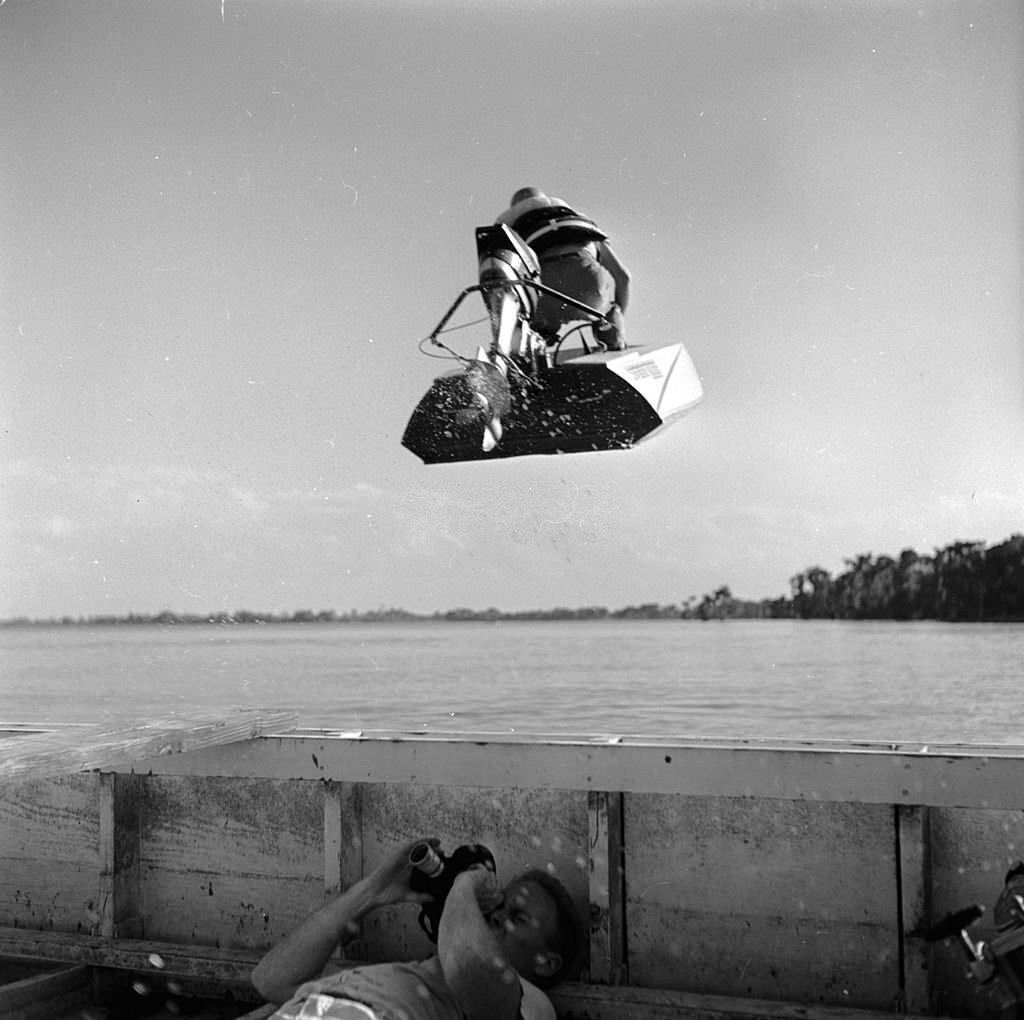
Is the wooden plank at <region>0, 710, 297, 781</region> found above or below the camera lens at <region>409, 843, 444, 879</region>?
above

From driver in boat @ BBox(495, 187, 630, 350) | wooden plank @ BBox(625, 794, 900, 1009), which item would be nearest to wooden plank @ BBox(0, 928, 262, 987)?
wooden plank @ BBox(625, 794, 900, 1009)

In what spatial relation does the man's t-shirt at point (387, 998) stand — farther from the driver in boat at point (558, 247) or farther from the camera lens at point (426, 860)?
the driver in boat at point (558, 247)

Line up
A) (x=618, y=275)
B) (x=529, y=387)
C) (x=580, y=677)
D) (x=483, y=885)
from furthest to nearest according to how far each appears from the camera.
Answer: (x=580, y=677) < (x=618, y=275) < (x=529, y=387) < (x=483, y=885)

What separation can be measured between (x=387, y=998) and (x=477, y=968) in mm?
132

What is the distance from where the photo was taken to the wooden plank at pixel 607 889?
5.76 feet

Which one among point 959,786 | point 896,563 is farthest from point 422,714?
point 959,786

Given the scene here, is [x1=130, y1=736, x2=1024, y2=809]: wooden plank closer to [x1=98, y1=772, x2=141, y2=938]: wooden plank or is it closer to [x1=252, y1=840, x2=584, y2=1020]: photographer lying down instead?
[x1=98, y1=772, x2=141, y2=938]: wooden plank

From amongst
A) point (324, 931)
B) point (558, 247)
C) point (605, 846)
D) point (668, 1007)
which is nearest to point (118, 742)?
point (324, 931)

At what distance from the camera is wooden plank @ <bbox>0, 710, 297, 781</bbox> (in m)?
1.45

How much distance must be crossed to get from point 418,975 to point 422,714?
12100 mm

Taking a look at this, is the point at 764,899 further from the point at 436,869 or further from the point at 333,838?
the point at 333,838

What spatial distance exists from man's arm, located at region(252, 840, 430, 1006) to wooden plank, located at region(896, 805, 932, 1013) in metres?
0.77

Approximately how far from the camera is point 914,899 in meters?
1.63

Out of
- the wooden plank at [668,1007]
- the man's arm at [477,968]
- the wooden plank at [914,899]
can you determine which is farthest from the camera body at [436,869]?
the wooden plank at [914,899]
